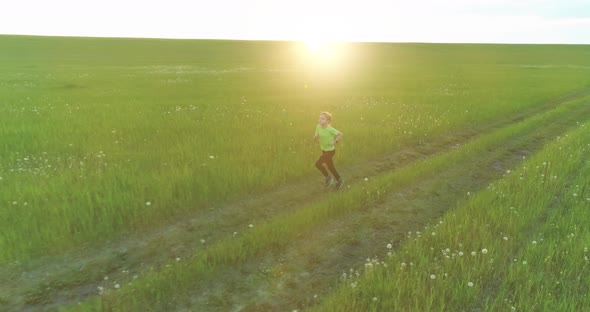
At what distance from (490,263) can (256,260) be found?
3452 millimetres

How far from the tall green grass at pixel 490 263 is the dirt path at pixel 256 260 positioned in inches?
18.1

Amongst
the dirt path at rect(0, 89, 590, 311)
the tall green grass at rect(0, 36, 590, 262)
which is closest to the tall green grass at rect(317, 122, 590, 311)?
the dirt path at rect(0, 89, 590, 311)

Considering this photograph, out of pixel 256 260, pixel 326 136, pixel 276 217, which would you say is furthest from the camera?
pixel 326 136

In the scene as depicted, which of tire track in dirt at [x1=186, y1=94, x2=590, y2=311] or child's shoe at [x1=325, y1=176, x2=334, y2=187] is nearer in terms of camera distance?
tire track in dirt at [x1=186, y1=94, x2=590, y2=311]

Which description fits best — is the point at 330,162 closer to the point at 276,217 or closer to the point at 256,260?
the point at 276,217

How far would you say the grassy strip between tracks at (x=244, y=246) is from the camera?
4.32m

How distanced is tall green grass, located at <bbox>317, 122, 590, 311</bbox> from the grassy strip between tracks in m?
1.49

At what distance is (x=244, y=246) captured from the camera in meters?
5.48

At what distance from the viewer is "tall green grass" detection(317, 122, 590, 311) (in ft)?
13.4

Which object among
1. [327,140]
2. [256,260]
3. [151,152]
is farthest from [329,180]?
[151,152]

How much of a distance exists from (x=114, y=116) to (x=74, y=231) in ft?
Result: 31.4

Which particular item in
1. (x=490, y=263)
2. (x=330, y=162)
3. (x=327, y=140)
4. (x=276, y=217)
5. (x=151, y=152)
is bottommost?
(x=276, y=217)

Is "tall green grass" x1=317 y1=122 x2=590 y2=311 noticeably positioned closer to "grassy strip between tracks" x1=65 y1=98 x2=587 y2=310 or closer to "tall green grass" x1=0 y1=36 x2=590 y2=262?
"grassy strip between tracks" x1=65 y1=98 x2=587 y2=310

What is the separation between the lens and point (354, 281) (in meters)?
4.61
